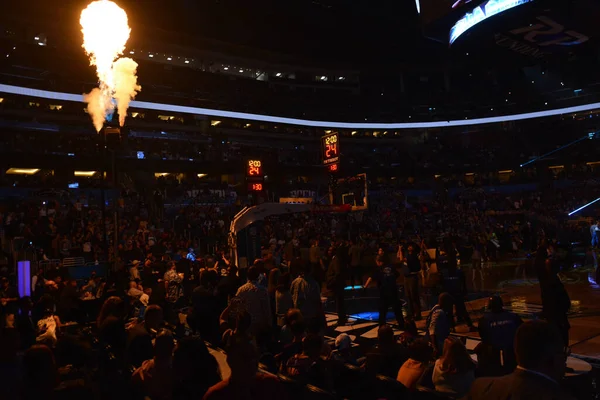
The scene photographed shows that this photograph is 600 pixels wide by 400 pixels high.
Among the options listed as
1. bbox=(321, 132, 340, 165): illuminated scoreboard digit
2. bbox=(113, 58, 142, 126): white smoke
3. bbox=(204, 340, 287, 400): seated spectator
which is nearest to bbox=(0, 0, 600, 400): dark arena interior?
bbox=(204, 340, 287, 400): seated spectator

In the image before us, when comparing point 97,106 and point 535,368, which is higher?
point 97,106

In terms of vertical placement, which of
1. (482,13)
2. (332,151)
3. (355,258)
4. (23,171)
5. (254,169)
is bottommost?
(355,258)

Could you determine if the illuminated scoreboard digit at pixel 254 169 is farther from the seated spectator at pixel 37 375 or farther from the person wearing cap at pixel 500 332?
the seated spectator at pixel 37 375

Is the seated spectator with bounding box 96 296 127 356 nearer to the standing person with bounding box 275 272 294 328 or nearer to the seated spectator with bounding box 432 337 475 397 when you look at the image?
the standing person with bounding box 275 272 294 328

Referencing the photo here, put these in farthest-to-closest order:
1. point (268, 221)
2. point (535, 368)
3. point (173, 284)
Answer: point (268, 221) → point (173, 284) → point (535, 368)

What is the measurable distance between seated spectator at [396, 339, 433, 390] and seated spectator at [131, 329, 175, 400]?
7.49 feet

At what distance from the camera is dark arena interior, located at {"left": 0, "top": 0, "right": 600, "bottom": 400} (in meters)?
4.84

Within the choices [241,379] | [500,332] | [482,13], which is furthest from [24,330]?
[482,13]

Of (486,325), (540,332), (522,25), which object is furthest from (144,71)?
(540,332)

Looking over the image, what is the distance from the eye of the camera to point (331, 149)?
19141 millimetres

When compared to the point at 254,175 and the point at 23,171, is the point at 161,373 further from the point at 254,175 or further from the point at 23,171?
the point at 23,171

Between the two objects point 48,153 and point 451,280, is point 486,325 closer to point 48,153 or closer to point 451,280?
point 451,280

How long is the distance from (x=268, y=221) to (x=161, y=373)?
79.9ft

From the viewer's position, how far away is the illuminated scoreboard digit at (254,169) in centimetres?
1503
